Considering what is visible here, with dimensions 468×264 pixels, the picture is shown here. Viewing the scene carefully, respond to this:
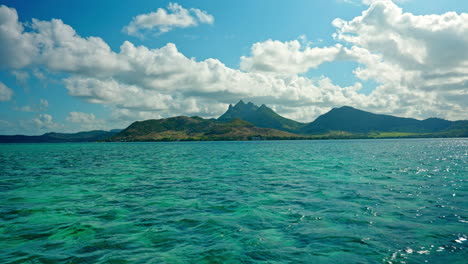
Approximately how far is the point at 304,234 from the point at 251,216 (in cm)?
437

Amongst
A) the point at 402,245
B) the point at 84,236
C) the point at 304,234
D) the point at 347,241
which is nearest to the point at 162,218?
the point at 84,236

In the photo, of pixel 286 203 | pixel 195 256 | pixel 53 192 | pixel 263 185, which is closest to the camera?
pixel 195 256

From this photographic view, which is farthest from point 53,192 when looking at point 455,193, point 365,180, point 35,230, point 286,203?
point 455,193

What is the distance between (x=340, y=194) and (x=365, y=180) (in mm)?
10308

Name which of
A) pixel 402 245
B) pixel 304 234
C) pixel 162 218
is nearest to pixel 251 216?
pixel 304 234

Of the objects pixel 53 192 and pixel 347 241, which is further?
pixel 53 192

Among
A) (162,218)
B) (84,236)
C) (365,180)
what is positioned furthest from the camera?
(365,180)

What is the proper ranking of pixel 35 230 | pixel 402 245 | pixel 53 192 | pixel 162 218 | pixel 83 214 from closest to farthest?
pixel 402 245 → pixel 35 230 → pixel 162 218 → pixel 83 214 → pixel 53 192

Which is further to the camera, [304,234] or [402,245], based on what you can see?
[304,234]

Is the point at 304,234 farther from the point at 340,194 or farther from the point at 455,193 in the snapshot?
the point at 455,193

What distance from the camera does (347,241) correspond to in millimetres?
13055

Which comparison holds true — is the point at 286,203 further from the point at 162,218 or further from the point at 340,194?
the point at 162,218

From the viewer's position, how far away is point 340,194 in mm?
24375

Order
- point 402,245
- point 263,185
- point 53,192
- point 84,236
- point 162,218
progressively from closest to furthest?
1. point 402,245
2. point 84,236
3. point 162,218
4. point 53,192
5. point 263,185
